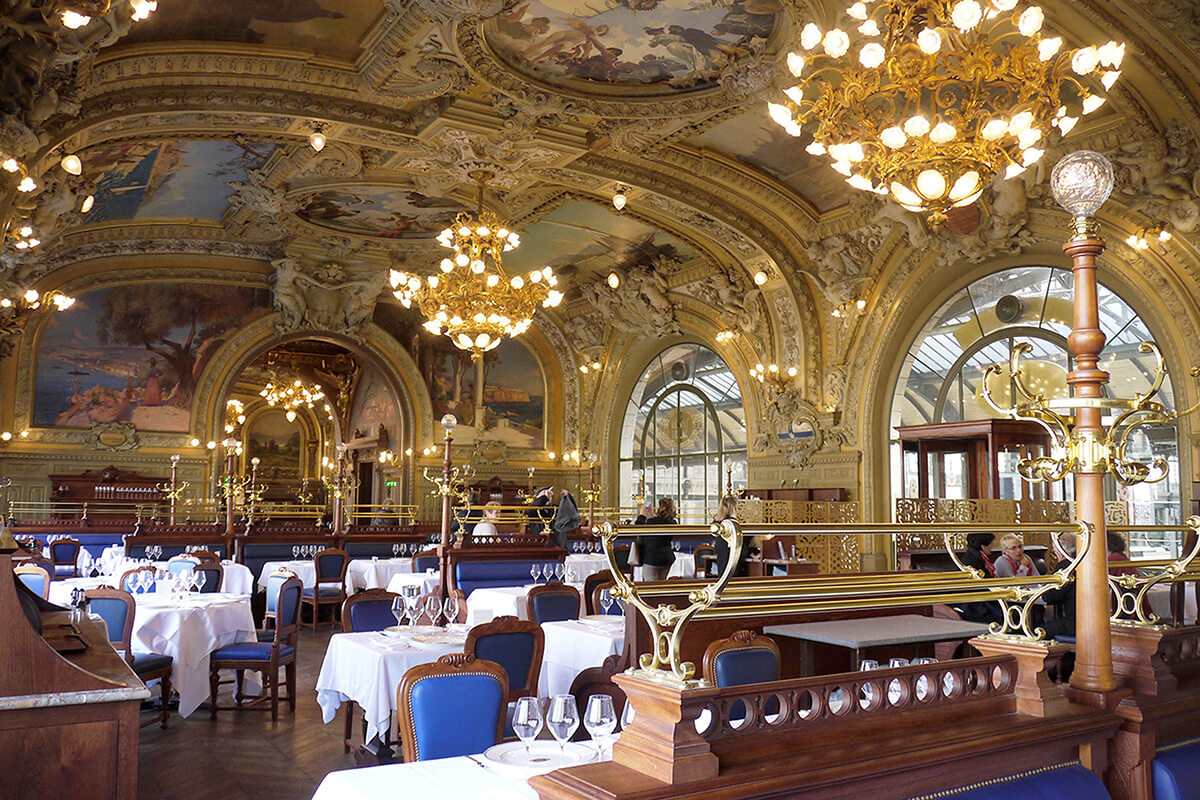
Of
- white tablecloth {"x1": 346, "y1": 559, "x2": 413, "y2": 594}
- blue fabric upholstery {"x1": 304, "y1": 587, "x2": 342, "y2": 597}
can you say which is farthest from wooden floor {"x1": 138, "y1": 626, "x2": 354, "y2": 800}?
white tablecloth {"x1": 346, "y1": 559, "x2": 413, "y2": 594}

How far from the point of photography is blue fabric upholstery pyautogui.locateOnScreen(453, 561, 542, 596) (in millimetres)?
10383

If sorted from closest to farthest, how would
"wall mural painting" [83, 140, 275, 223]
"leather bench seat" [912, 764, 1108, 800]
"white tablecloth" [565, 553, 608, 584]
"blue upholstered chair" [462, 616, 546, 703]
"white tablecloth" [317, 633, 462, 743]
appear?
"leather bench seat" [912, 764, 1108, 800] < "blue upholstered chair" [462, 616, 546, 703] < "white tablecloth" [317, 633, 462, 743] < "white tablecloth" [565, 553, 608, 584] < "wall mural painting" [83, 140, 275, 223]

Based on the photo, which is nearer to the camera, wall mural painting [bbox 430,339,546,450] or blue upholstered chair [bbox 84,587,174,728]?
blue upholstered chair [bbox 84,587,174,728]

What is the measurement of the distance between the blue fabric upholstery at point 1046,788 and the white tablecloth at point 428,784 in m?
1.15

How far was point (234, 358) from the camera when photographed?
764 inches

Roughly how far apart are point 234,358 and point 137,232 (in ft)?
11.2

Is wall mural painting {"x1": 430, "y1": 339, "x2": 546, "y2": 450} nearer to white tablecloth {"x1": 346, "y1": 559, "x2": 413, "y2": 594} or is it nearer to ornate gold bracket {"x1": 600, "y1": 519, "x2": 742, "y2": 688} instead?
white tablecloth {"x1": 346, "y1": 559, "x2": 413, "y2": 594}

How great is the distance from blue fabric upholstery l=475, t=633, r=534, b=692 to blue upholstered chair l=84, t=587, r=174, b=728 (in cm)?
290

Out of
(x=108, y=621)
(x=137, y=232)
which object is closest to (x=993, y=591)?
(x=108, y=621)

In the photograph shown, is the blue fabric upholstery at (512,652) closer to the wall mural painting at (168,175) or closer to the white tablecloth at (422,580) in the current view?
the white tablecloth at (422,580)

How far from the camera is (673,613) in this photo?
1.87 metres

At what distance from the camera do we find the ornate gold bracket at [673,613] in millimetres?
1843

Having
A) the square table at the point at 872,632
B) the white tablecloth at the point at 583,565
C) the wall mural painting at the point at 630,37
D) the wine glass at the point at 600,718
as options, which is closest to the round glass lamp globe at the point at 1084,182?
the wine glass at the point at 600,718

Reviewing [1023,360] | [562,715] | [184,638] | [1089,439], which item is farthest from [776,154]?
[562,715]
